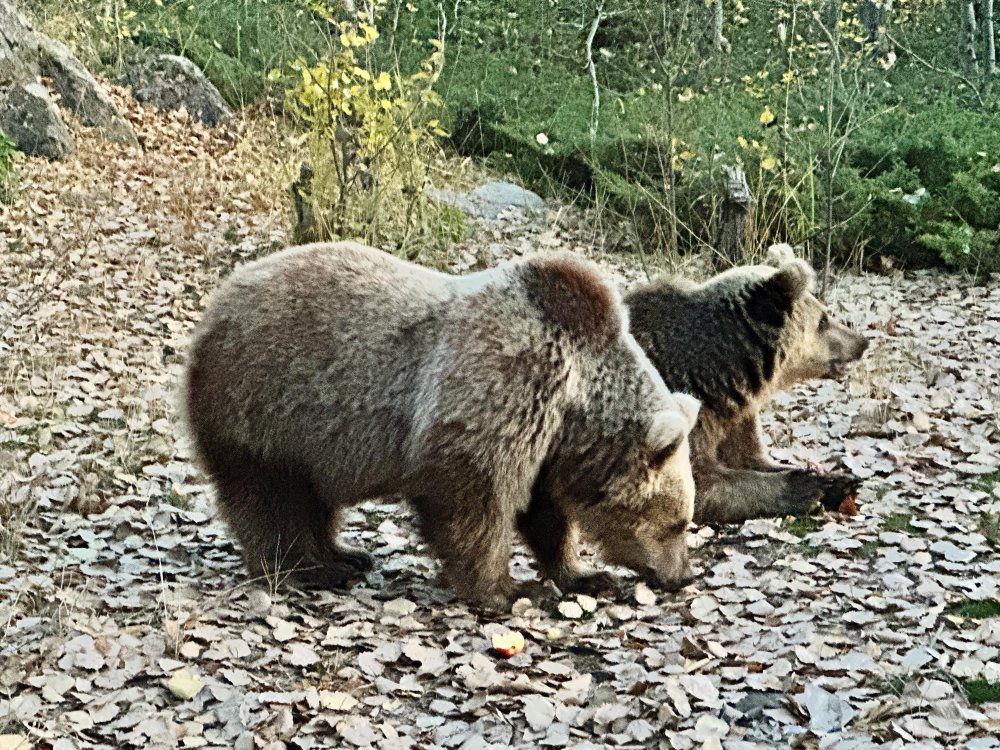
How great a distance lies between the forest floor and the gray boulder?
349 centimetres

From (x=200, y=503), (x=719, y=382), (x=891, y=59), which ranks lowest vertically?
(x=200, y=503)

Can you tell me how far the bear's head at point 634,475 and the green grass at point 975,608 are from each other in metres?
1.13

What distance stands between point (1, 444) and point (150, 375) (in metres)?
1.32

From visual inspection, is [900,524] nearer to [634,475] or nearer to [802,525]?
[802,525]

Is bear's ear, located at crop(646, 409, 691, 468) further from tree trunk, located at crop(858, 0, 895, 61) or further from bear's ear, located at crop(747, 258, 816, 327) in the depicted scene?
tree trunk, located at crop(858, 0, 895, 61)

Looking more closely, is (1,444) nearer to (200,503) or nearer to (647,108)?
(200,503)

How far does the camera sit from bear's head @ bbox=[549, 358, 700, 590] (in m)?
5.13

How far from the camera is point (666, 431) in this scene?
16.5ft

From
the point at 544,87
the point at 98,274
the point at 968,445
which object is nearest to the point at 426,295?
the point at 968,445

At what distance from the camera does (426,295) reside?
17.0 ft

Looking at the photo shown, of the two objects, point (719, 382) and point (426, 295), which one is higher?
point (426, 295)

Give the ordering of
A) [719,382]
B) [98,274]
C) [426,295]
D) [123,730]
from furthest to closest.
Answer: [98,274], [719,382], [426,295], [123,730]

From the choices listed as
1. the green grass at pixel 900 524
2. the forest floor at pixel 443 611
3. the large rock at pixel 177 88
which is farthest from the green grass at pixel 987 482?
the large rock at pixel 177 88

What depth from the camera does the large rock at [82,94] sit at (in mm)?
12234
